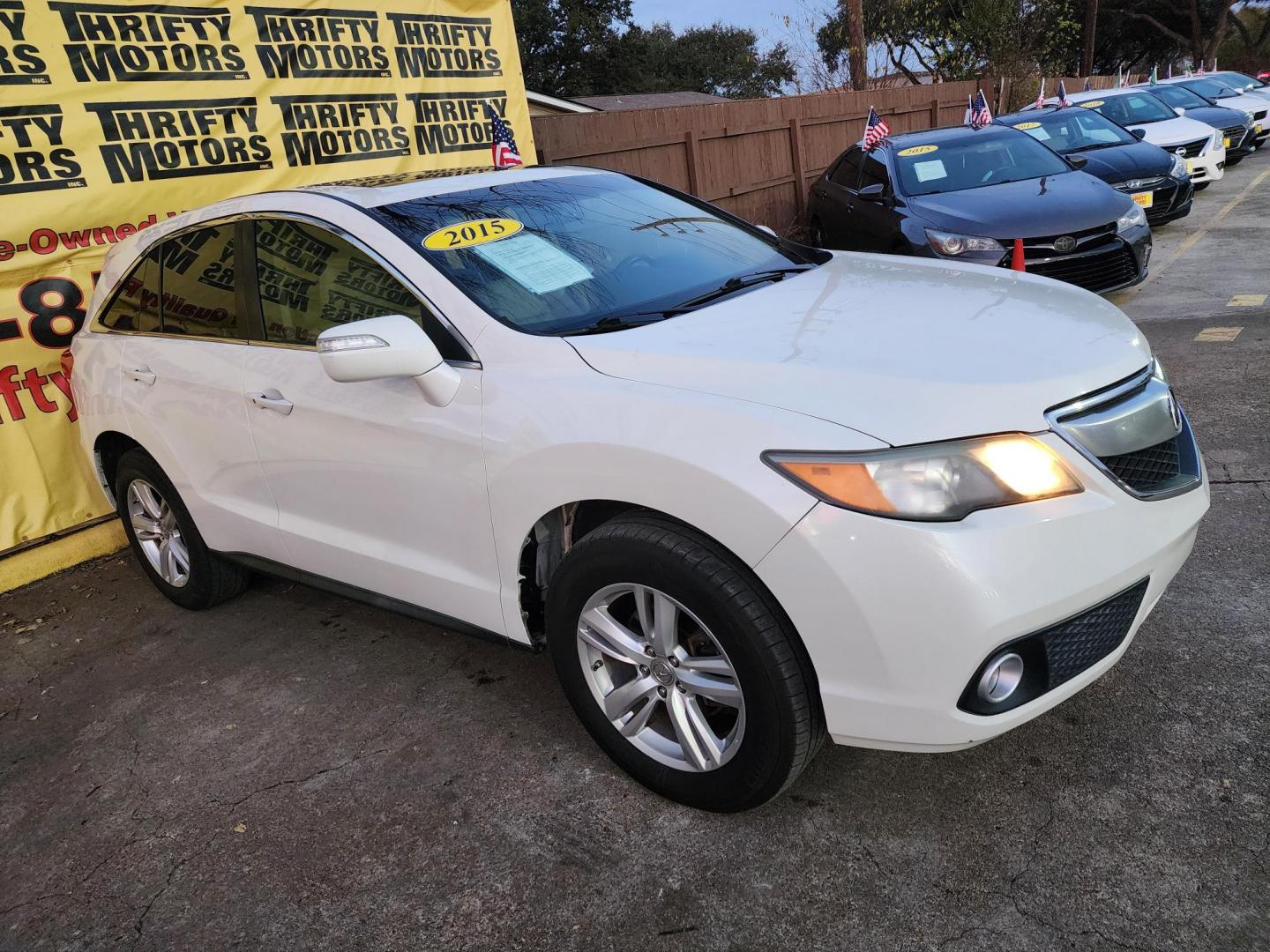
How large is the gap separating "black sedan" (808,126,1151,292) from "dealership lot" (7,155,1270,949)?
372 centimetres

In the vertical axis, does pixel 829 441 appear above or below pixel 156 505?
above

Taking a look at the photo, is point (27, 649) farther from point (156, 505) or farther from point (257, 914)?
point (257, 914)

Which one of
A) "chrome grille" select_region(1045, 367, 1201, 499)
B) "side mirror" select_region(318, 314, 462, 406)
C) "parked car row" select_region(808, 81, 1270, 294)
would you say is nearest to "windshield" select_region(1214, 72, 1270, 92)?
"parked car row" select_region(808, 81, 1270, 294)

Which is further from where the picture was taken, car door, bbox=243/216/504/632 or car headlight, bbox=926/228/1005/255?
car headlight, bbox=926/228/1005/255

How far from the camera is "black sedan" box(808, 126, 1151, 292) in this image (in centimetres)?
715

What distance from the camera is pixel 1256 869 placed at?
220 centimetres

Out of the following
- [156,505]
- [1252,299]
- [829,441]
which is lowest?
[1252,299]

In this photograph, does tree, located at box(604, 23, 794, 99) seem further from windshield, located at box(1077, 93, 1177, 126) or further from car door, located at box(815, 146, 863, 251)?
car door, located at box(815, 146, 863, 251)

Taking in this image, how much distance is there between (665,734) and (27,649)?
3202 millimetres

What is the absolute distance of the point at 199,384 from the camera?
143 inches

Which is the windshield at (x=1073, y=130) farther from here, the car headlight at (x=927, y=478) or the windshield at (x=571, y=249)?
the car headlight at (x=927, y=478)

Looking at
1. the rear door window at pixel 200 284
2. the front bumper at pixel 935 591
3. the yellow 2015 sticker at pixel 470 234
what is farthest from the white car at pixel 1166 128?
the front bumper at pixel 935 591

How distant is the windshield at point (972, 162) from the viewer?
823 cm

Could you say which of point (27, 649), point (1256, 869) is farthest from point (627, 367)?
point (27, 649)
